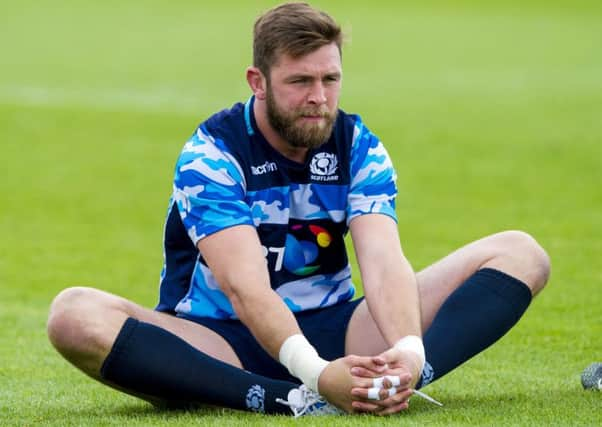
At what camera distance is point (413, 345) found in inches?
217

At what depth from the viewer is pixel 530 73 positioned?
95.6 feet

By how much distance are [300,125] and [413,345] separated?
1032 mm

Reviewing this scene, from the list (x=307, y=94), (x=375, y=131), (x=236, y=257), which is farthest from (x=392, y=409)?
(x=375, y=131)

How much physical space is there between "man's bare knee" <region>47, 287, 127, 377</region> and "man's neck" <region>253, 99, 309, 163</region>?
1045 millimetres

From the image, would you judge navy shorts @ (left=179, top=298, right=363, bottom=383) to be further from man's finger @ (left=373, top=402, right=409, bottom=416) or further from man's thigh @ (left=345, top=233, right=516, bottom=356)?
man's finger @ (left=373, top=402, right=409, bottom=416)

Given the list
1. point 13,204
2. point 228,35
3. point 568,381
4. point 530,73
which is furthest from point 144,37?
point 568,381

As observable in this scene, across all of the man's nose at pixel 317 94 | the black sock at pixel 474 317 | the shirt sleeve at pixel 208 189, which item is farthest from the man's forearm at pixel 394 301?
the man's nose at pixel 317 94

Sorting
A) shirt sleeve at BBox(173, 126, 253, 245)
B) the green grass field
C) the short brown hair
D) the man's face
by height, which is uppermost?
the short brown hair

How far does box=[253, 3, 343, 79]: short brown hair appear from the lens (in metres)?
5.69

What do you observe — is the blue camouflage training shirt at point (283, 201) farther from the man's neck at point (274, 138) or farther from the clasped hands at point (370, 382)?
the clasped hands at point (370, 382)

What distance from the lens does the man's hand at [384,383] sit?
5.25 meters

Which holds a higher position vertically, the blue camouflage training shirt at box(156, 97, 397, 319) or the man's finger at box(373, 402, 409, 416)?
the blue camouflage training shirt at box(156, 97, 397, 319)

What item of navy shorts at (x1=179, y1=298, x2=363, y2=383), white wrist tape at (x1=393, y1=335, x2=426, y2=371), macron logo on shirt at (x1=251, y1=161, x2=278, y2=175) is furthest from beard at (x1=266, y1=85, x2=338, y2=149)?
white wrist tape at (x1=393, y1=335, x2=426, y2=371)

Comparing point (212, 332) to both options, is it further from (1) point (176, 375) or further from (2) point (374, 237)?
(2) point (374, 237)
